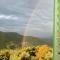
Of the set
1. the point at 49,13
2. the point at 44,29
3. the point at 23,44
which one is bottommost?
the point at 23,44

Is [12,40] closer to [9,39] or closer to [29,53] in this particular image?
[9,39]

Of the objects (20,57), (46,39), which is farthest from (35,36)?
(20,57)

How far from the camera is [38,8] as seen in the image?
2.20m

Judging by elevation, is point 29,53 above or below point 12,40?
below

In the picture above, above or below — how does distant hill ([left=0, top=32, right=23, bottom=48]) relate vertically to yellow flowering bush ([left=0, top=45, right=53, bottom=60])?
above

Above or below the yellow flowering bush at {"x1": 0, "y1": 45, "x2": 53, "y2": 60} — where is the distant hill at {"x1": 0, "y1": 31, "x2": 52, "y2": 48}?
above

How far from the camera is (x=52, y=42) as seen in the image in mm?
2201

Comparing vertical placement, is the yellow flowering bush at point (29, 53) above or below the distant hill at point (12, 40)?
below

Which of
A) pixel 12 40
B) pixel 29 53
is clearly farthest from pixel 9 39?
pixel 29 53

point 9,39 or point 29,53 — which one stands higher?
point 9,39

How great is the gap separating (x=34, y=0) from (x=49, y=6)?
0.16 metres

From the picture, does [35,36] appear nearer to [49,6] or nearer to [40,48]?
[40,48]

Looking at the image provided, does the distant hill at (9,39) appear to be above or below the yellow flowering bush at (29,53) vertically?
above

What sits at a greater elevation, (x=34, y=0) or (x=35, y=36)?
(x=34, y=0)
